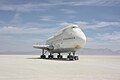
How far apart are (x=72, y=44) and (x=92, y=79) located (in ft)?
109

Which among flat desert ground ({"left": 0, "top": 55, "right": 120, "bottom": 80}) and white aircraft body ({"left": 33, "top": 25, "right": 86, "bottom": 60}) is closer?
flat desert ground ({"left": 0, "top": 55, "right": 120, "bottom": 80})

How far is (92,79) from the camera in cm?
1652

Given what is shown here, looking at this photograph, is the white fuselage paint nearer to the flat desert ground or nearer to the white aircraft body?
the white aircraft body

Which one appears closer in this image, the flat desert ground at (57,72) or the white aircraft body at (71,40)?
the flat desert ground at (57,72)

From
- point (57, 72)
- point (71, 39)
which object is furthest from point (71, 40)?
point (57, 72)

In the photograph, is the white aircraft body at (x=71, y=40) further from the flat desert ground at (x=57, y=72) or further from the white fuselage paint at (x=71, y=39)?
the flat desert ground at (x=57, y=72)

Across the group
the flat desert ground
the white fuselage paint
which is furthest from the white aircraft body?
the flat desert ground

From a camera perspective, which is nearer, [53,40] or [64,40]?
[64,40]

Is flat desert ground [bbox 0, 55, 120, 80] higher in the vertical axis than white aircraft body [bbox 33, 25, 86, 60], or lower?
lower

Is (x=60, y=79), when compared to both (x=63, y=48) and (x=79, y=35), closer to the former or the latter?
(x=79, y=35)

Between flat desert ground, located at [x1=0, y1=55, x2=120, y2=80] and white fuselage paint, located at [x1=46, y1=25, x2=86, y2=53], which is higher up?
white fuselage paint, located at [x1=46, y1=25, x2=86, y2=53]

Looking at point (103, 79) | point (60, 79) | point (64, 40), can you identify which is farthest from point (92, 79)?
point (64, 40)

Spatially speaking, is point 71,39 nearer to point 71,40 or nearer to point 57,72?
point 71,40

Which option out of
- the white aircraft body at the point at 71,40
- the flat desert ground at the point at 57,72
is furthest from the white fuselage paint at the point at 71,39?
the flat desert ground at the point at 57,72
